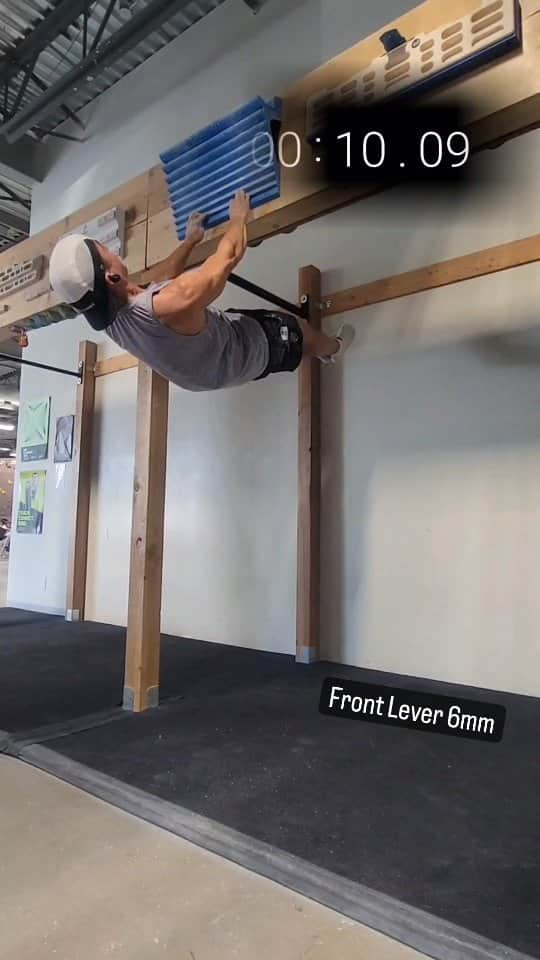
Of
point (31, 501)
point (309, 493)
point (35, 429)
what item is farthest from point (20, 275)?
point (31, 501)

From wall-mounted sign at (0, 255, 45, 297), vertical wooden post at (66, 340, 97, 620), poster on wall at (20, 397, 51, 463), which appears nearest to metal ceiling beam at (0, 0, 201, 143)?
vertical wooden post at (66, 340, 97, 620)

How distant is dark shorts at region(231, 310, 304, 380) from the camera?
282 centimetres

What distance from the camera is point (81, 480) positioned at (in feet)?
17.1

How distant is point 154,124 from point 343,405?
330cm

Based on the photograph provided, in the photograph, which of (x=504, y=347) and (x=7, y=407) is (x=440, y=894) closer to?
(x=504, y=347)

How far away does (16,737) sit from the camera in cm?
227

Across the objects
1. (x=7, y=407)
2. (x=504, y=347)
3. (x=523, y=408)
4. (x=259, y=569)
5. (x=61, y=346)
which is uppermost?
(x=7, y=407)

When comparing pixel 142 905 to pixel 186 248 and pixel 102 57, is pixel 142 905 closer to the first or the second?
pixel 186 248

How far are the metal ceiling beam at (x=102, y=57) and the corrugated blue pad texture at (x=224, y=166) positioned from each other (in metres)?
2.33

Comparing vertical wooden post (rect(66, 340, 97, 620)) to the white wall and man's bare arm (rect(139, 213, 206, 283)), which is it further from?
man's bare arm (rect(139, 213, 206, 283))

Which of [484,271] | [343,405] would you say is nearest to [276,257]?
[343,405]

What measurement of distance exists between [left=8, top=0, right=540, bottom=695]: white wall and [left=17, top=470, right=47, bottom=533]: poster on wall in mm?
1050

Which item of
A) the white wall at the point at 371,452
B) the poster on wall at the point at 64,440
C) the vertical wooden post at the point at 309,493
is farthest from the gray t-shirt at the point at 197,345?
the poster on wall at the point at 64,440

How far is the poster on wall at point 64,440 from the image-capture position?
18.2 ft
